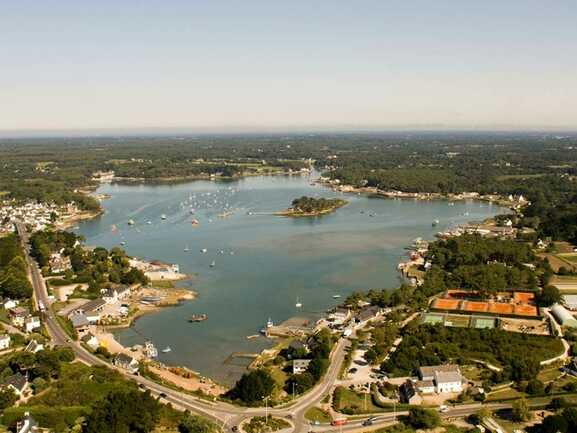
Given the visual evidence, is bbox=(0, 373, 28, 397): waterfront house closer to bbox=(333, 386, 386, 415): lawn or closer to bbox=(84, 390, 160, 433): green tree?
bbox=(84, 390, 160, 433): green tree

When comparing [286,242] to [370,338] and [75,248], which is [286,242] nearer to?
[75,248]

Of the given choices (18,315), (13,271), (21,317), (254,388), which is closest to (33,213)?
(13,271)

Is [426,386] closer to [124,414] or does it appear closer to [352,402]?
[352,402]

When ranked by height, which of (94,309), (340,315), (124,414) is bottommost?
(94,309)

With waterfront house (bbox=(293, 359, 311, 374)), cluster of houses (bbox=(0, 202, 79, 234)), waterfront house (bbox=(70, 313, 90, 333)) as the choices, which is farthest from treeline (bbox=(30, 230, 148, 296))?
waterfront house (bbox=(293, 359, 311, 374))

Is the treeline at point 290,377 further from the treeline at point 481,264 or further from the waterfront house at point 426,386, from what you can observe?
the treeline at point 481,264

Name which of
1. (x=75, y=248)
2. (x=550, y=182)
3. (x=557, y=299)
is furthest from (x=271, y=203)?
(x=557, y=299)
